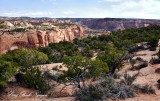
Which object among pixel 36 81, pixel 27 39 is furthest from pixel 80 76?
pixel 27 39

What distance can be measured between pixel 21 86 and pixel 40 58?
10.0 feet

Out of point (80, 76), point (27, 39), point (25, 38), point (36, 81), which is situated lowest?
point (27, 39)

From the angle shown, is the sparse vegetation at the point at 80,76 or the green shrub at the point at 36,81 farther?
the green shrub at the point at 36,81

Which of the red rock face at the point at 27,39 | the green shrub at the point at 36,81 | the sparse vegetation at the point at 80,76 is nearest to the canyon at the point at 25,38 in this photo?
the red rock face at the point at 27,39

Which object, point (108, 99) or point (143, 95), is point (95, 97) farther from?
point (143, 95)

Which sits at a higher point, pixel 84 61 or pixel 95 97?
pixel 84 61

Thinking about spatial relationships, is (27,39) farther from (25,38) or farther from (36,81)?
(36,81)

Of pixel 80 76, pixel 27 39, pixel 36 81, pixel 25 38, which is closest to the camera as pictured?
pixel 36 81

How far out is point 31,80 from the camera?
933 inches

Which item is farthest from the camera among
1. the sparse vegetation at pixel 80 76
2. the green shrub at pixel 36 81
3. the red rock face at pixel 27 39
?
the red rock face at pixel 27 39

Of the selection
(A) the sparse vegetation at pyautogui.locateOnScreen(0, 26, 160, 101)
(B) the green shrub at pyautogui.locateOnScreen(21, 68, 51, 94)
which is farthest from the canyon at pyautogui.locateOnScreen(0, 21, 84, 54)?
(B) the green shrub at pyautogui.locateOnScreen(21, 68, 51, 94)

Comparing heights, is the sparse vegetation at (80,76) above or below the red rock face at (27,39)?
above

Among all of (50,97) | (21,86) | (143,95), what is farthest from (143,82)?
(21,86)

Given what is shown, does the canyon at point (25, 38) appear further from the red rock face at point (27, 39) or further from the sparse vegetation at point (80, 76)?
the sparse vegetation at point (80, 76)
